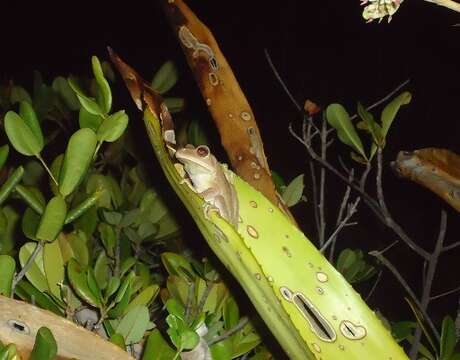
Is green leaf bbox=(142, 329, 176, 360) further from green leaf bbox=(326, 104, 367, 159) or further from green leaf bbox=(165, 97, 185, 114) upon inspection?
green leaf bbox=(165, 97, 185, 114)

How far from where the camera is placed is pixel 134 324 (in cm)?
51

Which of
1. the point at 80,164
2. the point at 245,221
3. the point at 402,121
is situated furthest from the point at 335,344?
the point at 402,121

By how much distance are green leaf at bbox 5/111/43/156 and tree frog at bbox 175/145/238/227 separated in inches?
5.3

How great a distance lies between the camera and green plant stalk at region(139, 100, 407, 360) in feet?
1.35

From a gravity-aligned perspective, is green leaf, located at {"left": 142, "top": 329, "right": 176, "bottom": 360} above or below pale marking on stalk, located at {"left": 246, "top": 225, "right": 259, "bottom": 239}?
below

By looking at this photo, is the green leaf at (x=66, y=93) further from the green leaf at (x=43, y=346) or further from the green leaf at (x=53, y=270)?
the green leaf at (x=43, y=346)

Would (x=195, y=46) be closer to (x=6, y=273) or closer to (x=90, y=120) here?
(x=90, y=120)

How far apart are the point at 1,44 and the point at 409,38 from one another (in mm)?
1839

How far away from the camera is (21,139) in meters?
0.48

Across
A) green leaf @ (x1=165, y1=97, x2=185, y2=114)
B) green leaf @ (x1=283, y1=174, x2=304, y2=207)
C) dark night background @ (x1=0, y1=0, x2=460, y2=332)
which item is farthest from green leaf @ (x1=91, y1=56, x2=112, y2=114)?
dark night background @ (x1=0, y1=0, x2=460, y2=332)

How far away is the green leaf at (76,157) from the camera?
448 millimetres

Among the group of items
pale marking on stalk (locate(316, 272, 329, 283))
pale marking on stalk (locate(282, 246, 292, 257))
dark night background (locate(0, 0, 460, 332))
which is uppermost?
pale marking on stalk (locate(282, 246, 292, 257))

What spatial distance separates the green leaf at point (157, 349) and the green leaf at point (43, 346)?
110 mm

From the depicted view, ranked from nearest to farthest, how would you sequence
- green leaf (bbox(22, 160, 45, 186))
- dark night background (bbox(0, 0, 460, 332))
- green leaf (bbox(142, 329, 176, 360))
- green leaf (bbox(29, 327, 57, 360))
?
green leaf (bbox(29, 327, 57, 360)) < green leaf (bbox(142, 329, 176, 360)) < green leaf (bbox(22, 160, 45, 186)) < dark night background (bbox(0, 0, 460, 332))
